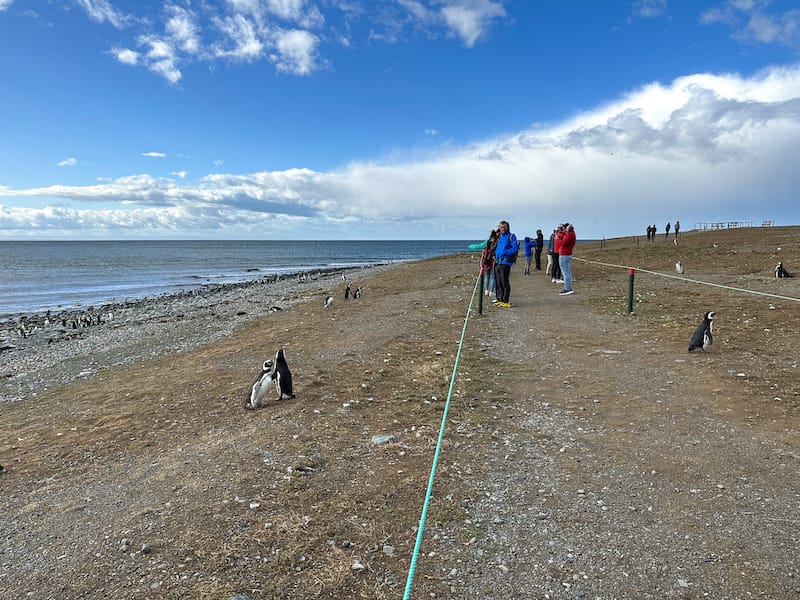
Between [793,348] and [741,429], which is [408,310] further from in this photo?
[741,429]

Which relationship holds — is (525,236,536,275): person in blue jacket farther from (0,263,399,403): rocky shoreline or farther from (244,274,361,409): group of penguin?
(244,274,361,409): group of penguin

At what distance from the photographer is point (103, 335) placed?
19.3 metres

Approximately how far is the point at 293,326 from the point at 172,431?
8346mm

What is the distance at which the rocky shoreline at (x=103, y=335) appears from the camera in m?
13.3

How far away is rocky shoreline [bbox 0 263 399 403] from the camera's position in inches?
524

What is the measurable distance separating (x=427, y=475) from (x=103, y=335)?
18.1 metres

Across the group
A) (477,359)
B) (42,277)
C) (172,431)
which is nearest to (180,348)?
(172,431)

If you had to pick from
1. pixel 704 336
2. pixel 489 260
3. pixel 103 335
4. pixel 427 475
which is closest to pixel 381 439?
pixel 427 475

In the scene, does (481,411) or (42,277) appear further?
(42,277)

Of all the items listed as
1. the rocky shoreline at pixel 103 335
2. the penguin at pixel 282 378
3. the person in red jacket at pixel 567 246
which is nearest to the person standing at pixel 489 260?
the person in red jacket at pixel 567 246

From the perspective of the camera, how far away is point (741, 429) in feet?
20.2

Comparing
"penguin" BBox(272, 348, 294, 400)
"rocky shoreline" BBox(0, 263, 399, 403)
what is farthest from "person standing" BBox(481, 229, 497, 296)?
"rocky shoreline" BBox(0, 263, 399, 403)

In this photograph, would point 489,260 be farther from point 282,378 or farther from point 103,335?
point 103,335

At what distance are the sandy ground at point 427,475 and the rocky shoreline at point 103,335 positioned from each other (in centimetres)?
264
